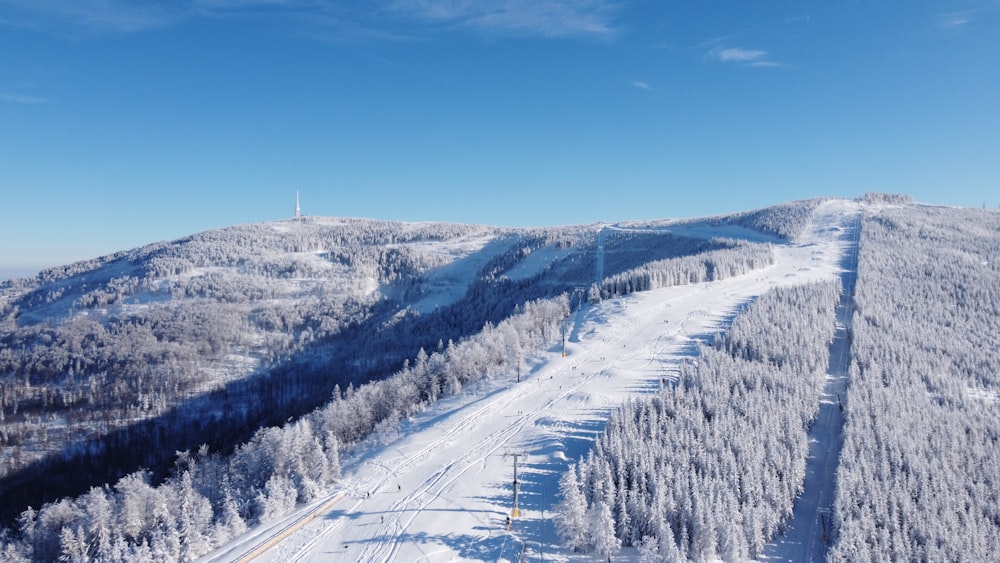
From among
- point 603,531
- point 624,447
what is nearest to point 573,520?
point 603,531

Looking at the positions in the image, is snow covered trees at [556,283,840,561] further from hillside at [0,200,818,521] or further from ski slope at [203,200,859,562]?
hillside at [0,200,818,521]

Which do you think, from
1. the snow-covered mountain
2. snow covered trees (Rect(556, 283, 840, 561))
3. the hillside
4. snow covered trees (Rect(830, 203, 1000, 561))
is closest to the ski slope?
the snow-covered mountain

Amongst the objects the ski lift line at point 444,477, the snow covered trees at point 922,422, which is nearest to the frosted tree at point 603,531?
the ski lift line at point 444,477

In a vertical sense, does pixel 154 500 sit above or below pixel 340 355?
above

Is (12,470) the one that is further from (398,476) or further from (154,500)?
(398,476)

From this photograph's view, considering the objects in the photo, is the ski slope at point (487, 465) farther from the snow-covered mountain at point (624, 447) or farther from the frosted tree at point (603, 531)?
the frosted tree at point (603, 531)

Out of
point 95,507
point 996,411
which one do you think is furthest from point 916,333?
point 95,507

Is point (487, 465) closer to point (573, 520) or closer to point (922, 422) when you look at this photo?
point (573, 520)
